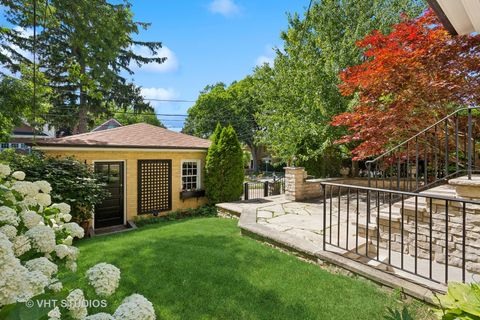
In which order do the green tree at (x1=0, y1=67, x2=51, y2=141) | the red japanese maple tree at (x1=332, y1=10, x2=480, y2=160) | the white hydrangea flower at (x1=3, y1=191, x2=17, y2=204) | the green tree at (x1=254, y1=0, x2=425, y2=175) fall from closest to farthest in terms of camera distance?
the white hydrangea flower at (x1=3, y1=191, x2=17, y2=204) < the red japanese maple tree at (x1=332, y1=10, x2=480, y2=160) < the green tree at (x1=0, y1=67, x2=51, y2=141) < the green tree at (x1=254, y1=0, x2=425, y2=175)

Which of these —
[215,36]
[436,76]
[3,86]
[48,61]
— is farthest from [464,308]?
[48,61]

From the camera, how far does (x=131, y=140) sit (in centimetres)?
848

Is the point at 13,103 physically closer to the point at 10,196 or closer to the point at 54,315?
the point at 10,196

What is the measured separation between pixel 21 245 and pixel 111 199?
7.20 meters

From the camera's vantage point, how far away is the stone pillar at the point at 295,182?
7.75 meters

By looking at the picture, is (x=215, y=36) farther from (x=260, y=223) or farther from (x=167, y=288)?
A: (x=167, y=288)

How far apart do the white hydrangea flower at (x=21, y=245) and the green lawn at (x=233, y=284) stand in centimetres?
162

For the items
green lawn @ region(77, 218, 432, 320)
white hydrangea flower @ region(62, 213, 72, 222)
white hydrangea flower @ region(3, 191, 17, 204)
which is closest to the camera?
white hydrangea flower @ region(3, 191, 17, 204)

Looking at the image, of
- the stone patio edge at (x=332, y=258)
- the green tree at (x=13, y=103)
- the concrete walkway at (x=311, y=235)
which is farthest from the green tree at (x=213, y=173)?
the green tree at (x=13, y=103)

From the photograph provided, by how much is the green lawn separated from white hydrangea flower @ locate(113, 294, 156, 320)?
1.75 m

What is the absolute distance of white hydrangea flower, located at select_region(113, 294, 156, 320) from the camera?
94cm

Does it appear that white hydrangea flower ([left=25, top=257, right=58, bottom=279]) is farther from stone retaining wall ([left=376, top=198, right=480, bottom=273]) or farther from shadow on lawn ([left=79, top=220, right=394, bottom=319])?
stone retaining wall ([left=376, top=198, right=480, bottom=273])

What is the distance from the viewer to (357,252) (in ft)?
11.8

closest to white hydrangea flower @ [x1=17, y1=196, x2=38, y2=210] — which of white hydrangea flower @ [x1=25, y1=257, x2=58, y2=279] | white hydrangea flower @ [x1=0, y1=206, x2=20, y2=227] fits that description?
white hydrangea flower @ [x1=0, y1=206, x2=20, y2=227]
